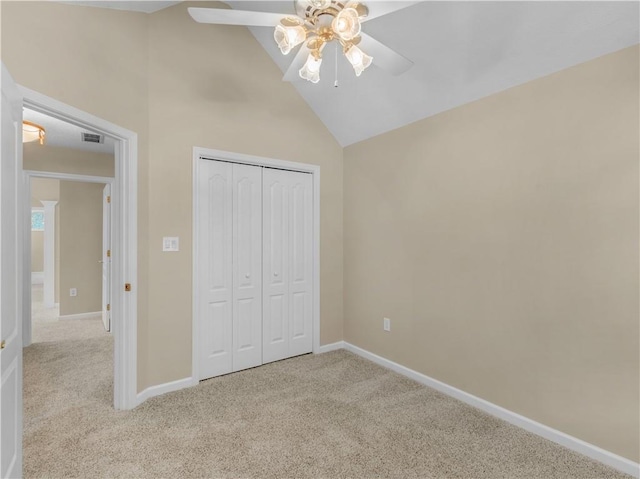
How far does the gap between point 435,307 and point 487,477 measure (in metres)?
1.27

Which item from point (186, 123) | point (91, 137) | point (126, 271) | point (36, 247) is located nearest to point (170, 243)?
point (126, 271)

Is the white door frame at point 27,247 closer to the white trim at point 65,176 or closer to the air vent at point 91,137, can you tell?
the white trim at point 65,176

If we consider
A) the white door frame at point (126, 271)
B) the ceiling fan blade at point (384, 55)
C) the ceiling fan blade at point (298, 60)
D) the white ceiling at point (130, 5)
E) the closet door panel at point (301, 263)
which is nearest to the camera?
the ceiling fan blade at point (384, 55)


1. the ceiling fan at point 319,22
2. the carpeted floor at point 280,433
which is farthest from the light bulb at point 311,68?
the carpeted floor at point 280,433

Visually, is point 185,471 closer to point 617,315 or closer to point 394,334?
point 394,334

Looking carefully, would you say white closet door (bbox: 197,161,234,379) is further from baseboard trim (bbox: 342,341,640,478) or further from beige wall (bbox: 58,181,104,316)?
beige wall (bbox: 58,181,104,316)

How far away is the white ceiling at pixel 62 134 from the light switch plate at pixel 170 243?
1127 mm

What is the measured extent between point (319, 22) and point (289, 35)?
0.16 metres

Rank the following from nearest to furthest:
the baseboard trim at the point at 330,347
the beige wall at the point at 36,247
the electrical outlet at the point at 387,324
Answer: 1. the electrical outlet at the point at 387,324
2. the baseboard trim at the point at 330,347
3. the beige wall at the point at 36,247

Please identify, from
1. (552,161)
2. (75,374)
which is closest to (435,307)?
(552,161)

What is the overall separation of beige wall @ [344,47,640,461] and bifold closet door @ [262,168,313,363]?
0.90 metres

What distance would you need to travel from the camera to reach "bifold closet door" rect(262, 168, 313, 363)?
11.1 ft

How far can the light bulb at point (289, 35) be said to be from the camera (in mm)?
Result: 1529

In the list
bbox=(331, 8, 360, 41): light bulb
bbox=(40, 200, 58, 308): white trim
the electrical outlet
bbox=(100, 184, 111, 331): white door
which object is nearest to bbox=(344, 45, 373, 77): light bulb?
bbox=(331, 8, 360, 41): light bulb
